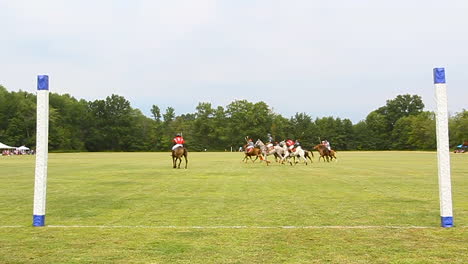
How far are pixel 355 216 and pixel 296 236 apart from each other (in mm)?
2274

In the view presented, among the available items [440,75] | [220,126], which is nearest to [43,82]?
[440,75]

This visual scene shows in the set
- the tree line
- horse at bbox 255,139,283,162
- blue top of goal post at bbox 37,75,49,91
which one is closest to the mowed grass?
blue top of goal post at bbox 37,75,49,91

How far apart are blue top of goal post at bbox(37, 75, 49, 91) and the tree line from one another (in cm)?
10186

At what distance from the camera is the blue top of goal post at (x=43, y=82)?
7512 mm

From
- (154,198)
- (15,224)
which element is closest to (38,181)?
(15,224)

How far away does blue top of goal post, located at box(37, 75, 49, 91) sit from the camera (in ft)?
24.6

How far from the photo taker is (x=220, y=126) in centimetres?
11819

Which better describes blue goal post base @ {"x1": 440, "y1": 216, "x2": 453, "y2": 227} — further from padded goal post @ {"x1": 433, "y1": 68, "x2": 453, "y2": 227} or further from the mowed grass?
the mowed grass

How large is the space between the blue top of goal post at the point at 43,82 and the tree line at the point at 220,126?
101860mm

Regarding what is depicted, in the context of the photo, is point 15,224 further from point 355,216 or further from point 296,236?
point 355,216

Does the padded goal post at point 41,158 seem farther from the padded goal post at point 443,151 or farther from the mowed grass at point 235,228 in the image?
the padded goal post at point 443,151

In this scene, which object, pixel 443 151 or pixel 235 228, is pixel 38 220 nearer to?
pixel 235 228

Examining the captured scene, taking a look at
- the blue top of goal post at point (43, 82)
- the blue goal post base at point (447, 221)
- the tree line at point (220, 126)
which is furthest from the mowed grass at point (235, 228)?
the tree line at point (220, 126)

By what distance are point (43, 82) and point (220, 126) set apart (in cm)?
11065
